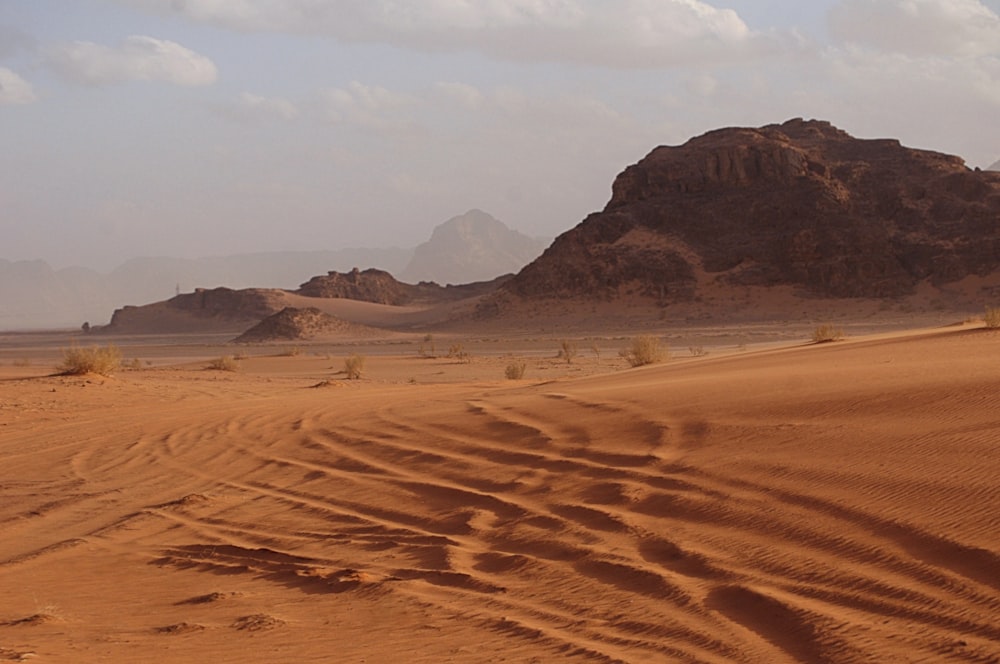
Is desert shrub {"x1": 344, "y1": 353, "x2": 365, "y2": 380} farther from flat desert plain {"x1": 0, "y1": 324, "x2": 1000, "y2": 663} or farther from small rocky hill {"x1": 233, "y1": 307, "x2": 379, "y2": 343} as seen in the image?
small rocky hill {"x1": 233, "y1": 307, "x2": 379, "y2": 343}

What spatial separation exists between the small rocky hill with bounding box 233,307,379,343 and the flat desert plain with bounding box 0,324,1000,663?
49728mm

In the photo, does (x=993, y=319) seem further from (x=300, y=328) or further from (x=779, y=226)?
(x=779, y=226)

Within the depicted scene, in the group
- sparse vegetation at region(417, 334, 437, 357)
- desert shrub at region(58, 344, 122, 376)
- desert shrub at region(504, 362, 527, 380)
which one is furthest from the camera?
sparse vegetation at region(417, 334, 437, 357)

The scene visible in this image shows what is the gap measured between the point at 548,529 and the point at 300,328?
57.4 meters

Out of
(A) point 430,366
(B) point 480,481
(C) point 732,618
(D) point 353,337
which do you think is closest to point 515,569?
(C) point 732,618

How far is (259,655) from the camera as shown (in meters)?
5.46

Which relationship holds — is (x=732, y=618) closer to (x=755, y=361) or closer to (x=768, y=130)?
(x=755, y=361)

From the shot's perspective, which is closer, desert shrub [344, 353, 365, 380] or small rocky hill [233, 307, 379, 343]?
desert shrub [344, 353, 365, 380]

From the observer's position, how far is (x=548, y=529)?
289 inches

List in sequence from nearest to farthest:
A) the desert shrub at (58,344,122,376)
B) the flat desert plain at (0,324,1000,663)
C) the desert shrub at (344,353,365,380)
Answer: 1. the flat desert plain at (0,324,1000,663)
2. the desert shrub at (58,344,122,376)
3. the desert shrub at (344,353,365,380)

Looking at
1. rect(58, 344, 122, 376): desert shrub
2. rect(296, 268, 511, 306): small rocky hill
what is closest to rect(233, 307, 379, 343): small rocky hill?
rect(296, 268, 511, 306): small rocky hill

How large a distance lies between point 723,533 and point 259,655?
2.90 metres

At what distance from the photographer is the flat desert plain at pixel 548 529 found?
5.30m

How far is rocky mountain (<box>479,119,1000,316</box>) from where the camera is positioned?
64000mm
